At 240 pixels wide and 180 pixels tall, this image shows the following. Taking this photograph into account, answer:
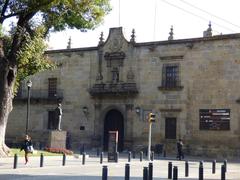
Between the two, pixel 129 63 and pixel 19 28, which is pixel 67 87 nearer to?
pixel 129 63

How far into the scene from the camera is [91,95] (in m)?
40.5

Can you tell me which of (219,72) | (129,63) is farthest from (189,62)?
(129,63)

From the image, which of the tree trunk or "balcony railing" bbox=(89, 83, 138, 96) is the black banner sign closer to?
"balcony railing" bbox=(89, 83, 138, 96)

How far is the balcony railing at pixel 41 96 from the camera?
140 feet

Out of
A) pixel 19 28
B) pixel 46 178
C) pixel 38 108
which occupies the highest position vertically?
pixel 19 28

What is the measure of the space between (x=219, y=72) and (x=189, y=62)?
2.53 metres

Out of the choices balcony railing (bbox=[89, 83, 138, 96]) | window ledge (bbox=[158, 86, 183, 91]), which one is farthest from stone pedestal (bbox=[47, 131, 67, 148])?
window ledge (bbox=[158, 86, 183, 91])

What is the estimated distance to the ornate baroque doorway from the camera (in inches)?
1537

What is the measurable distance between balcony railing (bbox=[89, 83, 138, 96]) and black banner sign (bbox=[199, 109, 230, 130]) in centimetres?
602

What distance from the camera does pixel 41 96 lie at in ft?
144

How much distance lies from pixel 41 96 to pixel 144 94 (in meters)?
10.9

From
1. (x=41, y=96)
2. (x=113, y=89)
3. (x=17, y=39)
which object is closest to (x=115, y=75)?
(x=113, y=89)

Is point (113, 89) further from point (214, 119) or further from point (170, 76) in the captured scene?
point (214, 119)

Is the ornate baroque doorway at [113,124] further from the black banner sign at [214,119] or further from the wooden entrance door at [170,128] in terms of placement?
the black banner sign at [214,119]
